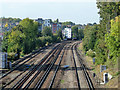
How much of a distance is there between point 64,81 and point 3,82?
262 inches

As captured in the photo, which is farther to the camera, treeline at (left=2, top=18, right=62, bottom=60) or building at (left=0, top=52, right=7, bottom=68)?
treeline at (left=2, top=18, right=62, bottom=60)

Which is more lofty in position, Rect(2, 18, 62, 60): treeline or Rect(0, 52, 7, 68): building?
Rect(2, 18, 62, 60): treeline

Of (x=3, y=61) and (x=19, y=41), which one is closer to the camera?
(x=3, y=61)

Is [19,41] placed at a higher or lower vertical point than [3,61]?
higher

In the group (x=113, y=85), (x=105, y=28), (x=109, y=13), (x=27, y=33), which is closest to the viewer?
(x=113, y=85)

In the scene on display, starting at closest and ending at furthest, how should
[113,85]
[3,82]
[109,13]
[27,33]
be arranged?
[113,85] < [3,82] < [109,13] < [27,33]

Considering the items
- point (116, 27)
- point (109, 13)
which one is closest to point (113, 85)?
point (116, 27)

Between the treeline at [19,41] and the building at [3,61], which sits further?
the treeline at [19,41]

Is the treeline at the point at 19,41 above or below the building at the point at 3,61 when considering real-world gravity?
above

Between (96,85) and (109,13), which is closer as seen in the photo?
(96,85)

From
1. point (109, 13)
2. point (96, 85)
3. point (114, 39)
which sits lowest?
point (96, 85)

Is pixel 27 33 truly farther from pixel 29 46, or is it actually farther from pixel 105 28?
pixel 105 28

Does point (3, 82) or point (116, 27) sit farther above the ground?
point (116, 27)

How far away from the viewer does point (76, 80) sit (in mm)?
20422
